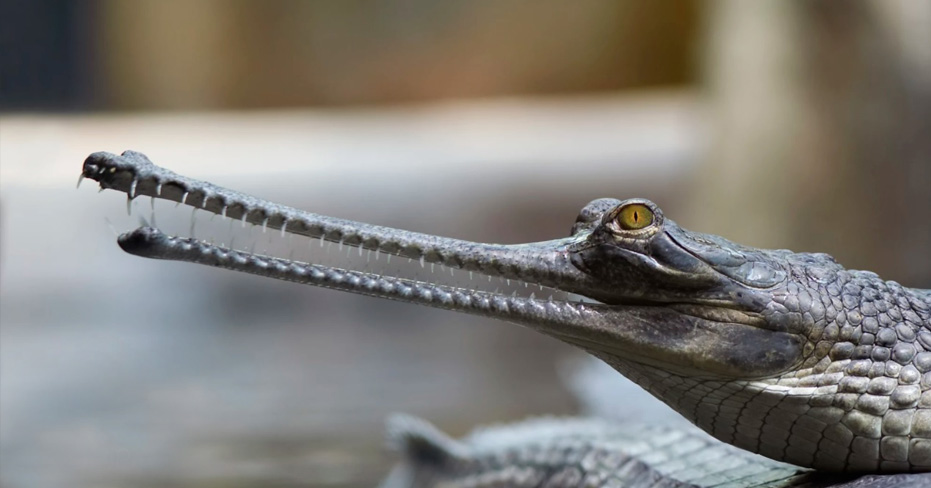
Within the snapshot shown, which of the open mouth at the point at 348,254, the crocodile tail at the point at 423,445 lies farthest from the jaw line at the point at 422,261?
the crocodile tail at the point at 423,445

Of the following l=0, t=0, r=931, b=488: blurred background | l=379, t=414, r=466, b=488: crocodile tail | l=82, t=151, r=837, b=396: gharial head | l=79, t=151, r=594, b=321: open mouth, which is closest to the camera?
l=79, t=151, r=594, b=321: open mouth

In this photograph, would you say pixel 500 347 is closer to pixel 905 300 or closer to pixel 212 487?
pixel 212 487

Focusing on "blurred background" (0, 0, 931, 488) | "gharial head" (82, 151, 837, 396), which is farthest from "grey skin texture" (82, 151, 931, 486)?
"blurred background" (0, 0, 931, 488)

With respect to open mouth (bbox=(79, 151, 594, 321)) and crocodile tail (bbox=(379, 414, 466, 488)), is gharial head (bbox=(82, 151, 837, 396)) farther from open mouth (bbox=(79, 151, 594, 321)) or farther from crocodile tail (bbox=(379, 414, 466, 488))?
crocodile tail (bbox=(379, 414, 466, 488))

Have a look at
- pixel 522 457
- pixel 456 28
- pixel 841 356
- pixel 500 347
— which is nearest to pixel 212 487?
pixel 522 457

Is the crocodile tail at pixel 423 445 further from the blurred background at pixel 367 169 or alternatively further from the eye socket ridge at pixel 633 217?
the eye socket ridge at pixel 633 217

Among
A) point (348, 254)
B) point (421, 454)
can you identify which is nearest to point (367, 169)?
point (421, 454)
